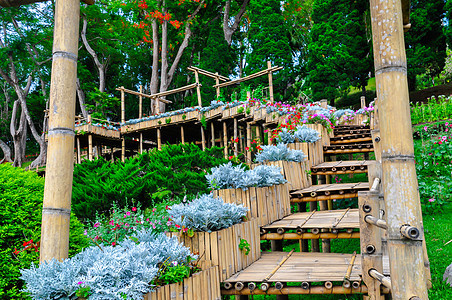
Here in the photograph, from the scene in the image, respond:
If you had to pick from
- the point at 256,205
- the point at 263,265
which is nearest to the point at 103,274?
the point at 263,265

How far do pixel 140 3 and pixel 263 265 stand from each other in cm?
1660

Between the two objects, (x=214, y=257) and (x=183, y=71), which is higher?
(x=183, y=71)

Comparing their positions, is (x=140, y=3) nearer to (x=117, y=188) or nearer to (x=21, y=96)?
(x=21, y=96)

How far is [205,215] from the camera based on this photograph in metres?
3.11

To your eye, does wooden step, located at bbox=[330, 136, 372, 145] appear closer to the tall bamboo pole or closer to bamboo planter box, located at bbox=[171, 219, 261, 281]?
bamboo planter box, located at bbox=[171, 219, 261, 281]

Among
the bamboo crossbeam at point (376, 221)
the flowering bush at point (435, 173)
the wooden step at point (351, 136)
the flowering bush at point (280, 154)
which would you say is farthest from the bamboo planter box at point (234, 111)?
the bamboo crossbeam at point (376, 221)

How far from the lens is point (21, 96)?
64.8 feet

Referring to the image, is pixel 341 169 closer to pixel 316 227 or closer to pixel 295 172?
pixel 295 172

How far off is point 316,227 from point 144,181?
3481 millimetres

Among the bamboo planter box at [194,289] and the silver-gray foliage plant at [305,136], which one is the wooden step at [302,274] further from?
the silver-gray foliage plant at [305,136]

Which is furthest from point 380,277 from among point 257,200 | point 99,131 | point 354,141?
point 99,131

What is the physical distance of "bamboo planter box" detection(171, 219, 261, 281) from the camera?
3055mm

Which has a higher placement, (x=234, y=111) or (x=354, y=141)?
(x=234, y=111)

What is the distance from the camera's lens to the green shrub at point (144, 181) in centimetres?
560
